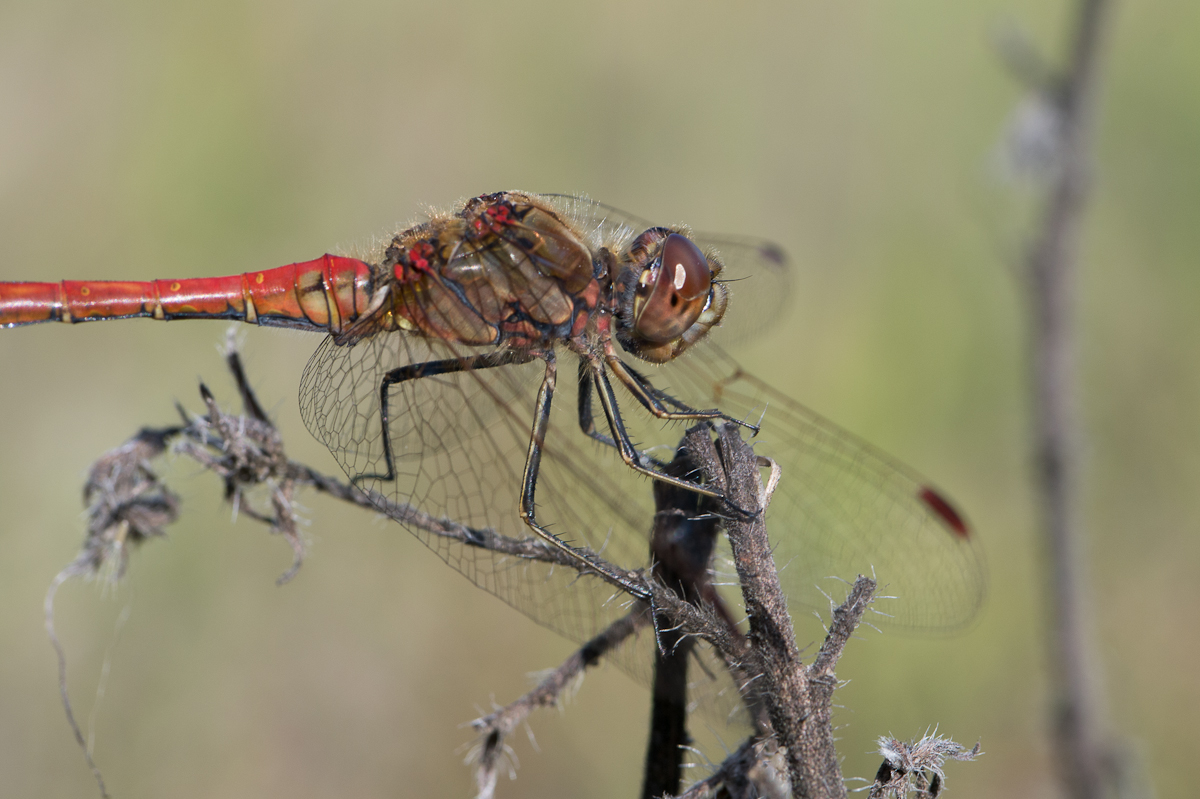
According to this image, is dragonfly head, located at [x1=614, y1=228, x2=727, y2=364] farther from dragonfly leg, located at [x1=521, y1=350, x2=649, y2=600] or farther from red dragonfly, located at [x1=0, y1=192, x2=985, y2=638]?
dragonfly leg, located at [x1=521, y1=350, x2=649, y2=600]

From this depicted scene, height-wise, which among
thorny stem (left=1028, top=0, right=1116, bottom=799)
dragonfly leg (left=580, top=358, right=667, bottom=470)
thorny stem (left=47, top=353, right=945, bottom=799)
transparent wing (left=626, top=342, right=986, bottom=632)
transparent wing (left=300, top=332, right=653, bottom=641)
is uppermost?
thorny stem (left=1028, top=0, right=1116, bottom=799)

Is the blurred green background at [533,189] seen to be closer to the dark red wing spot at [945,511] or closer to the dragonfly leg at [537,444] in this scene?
the dark red wing spot at [945,511]

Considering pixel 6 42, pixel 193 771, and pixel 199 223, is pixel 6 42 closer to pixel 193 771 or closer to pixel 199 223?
pixel 199 223

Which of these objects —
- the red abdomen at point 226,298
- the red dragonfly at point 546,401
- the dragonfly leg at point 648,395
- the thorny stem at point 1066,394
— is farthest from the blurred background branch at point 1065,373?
the red abdomen at point 226,298

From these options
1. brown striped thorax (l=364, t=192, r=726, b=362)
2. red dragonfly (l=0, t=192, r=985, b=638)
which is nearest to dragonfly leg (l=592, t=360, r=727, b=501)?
red dragonfly (l=0, t=192, r=985, b=638)

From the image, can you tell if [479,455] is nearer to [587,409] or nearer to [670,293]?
[587,409]

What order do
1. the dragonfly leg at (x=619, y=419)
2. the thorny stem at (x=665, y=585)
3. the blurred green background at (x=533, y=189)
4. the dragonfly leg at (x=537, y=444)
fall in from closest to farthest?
the thorny stem at (x=665, y=585) < the dragonfly leg at (x=619, y=419) < the dragonfly leg at (x=537, y=444) < the blurred green background at (x=533, y=189)

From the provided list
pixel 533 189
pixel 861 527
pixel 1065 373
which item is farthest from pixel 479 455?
pixel 533 189
